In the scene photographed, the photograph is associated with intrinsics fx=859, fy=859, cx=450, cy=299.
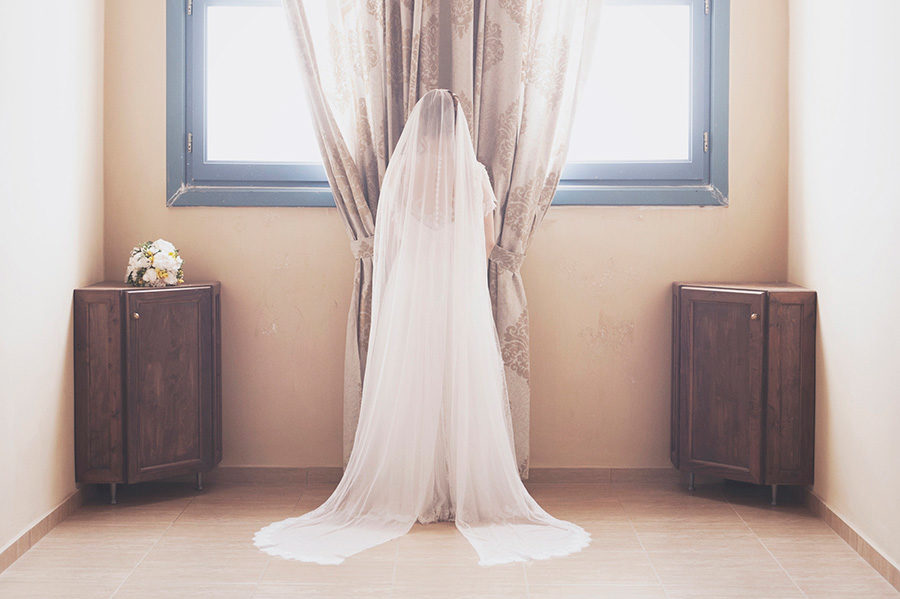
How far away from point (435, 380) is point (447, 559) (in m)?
0.66

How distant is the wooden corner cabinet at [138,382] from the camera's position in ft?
11.2

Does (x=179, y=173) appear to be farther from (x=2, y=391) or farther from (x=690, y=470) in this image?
(x=690, y=470)

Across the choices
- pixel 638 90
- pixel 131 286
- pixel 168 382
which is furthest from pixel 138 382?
pixel 638 90

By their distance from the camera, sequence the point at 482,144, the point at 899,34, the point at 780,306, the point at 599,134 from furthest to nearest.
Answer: the point at 599,134
the point at 482,144
the point at 780,306
the point at 899,34

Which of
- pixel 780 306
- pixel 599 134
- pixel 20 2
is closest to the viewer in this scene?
pixel 20 2

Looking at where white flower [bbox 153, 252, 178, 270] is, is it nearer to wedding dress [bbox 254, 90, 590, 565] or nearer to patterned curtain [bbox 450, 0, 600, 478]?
wedding dress [bbox 254, 90, 590, 565]

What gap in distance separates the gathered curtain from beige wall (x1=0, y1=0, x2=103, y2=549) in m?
0.93

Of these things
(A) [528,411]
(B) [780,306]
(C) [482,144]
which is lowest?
(A) [528,411]

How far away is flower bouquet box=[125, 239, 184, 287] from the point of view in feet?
11.5

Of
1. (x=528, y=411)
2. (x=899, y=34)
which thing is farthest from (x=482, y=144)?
(x=899, y=34)

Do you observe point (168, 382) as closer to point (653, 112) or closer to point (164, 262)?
point (164, 262)

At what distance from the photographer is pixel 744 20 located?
3.78 metres

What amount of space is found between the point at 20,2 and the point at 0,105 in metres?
0.41

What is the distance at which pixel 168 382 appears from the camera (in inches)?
139
